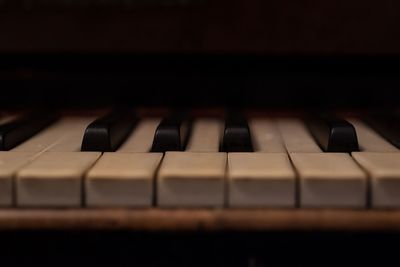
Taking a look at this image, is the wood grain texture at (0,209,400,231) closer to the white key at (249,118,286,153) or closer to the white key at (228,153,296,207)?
the white key at (228,153,296,207)

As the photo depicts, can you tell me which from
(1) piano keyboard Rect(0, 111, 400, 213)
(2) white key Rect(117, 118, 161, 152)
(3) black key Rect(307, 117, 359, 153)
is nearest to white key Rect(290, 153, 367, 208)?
(1) piano keyboard Rect(0, 111, 400, 213)

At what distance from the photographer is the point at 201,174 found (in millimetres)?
684

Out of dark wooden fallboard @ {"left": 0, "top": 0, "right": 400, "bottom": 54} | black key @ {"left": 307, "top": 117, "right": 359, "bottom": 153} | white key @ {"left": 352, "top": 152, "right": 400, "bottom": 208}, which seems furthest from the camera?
dark wooden fallboard @ {"left": 0, "top": 0, "right": 400, "bottom": 54}

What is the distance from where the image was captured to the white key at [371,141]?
2.76 ft

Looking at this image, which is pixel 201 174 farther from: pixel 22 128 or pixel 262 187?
pixel 22 128

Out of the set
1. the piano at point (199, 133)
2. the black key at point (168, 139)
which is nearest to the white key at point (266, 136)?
the piano at point (199, 133)

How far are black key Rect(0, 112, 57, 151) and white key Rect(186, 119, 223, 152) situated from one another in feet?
0.83

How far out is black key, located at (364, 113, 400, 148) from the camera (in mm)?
890

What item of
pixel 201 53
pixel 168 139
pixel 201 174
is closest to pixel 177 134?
pixel 168 139

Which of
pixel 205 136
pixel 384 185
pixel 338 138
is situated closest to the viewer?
pixel 384 185

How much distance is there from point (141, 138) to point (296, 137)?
237 millimetres

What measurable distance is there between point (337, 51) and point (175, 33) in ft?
0.93

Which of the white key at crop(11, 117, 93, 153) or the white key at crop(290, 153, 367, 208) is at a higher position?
the white key at crop(11, 117, 93, 153)

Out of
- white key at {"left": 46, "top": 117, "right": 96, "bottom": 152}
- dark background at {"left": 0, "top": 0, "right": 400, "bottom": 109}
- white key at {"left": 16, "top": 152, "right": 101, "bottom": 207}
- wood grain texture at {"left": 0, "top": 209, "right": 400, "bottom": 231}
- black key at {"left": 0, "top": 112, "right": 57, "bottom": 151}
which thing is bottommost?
wood grain texture at {"left": 0, "top": 209, "right": 400, "bottom": 231}
